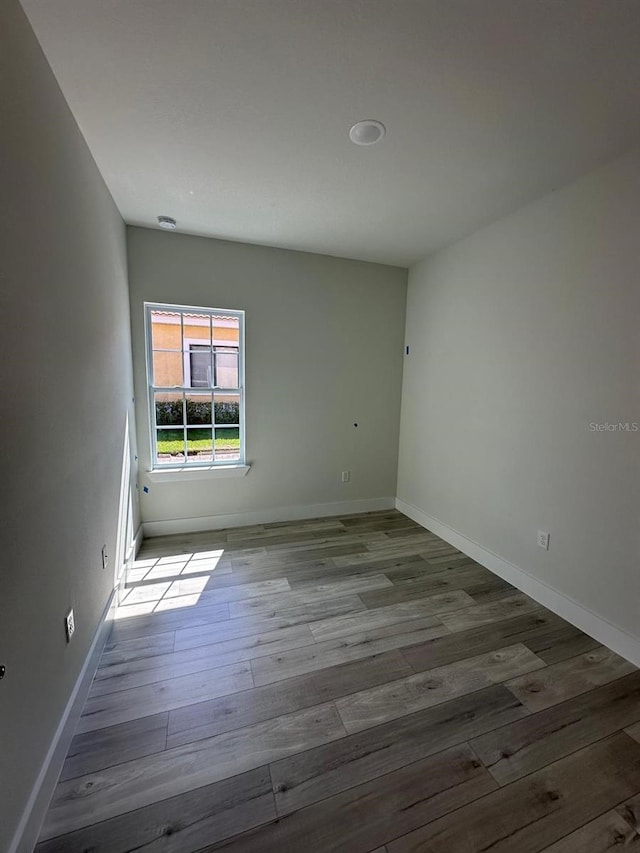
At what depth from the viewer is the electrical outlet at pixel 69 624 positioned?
1381 millimetres

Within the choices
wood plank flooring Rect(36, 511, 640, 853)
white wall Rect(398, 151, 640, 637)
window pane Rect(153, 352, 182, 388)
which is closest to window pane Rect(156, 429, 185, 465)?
window pane Rect(153, 352, 182, 388)

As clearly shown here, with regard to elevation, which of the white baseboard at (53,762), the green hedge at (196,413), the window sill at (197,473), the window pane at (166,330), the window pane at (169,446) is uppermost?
the window pane at (166,330)

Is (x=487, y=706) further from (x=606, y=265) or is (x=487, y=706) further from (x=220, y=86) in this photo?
(x=220, y=86)

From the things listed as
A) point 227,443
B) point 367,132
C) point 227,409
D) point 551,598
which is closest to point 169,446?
point 227,443

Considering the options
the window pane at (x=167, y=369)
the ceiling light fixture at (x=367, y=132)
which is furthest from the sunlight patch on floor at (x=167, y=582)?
the ceiling light fixture at (x=367, y=132)

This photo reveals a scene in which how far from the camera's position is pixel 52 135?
1.38 meters

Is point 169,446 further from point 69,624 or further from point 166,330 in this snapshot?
point 69,624

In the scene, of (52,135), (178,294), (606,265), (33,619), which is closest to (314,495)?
(178,294)

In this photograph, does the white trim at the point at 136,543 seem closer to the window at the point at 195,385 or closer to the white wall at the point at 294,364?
the white wall at the point at 294,364

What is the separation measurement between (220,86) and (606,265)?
213cm

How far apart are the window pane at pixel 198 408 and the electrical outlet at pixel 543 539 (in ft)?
9.28

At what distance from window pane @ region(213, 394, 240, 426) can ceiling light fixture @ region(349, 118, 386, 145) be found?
7.15ft

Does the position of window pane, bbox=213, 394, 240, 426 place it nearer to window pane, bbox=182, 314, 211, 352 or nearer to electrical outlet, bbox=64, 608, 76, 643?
window pane, bbox=182, 314, 211, 352

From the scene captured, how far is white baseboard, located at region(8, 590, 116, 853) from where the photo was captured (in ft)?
3.31
